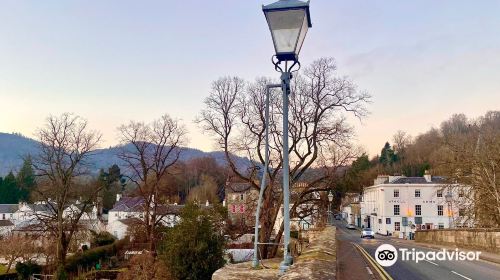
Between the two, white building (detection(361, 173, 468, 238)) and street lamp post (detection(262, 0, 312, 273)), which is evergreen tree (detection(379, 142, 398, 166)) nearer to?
white building (detection(361, 173, 468, 238))

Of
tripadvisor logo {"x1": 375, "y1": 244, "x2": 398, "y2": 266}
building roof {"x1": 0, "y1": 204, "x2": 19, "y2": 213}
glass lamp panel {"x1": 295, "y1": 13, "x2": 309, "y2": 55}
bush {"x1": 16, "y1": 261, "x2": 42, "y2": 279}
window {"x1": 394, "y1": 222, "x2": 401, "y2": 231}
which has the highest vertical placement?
glass lamp panel {"x1": 295, "y1": 13, "x2": 309, "y2": 55}

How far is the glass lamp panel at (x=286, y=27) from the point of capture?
17.2ft

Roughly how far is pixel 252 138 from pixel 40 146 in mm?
18584

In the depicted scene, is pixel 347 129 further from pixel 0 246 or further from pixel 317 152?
pixel 0 246

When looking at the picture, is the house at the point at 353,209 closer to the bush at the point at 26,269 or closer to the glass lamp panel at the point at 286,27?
the bush at the point at 26,269

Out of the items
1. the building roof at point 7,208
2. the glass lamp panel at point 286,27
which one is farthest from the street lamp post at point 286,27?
the building roof at point 7,208

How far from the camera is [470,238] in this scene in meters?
24.4

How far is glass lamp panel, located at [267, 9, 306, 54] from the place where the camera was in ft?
17.2

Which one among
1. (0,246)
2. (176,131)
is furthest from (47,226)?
(176,131)

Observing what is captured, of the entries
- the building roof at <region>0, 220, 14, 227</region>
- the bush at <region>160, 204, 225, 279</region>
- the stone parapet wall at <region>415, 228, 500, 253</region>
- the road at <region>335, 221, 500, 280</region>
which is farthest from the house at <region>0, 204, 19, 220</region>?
the road at <region>335, 221, 500, 280</region>

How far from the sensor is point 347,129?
26922 mm

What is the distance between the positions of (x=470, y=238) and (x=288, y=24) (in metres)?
23.4

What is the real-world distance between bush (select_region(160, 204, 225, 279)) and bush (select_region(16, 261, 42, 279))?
1951 cm

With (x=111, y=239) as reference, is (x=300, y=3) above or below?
above
